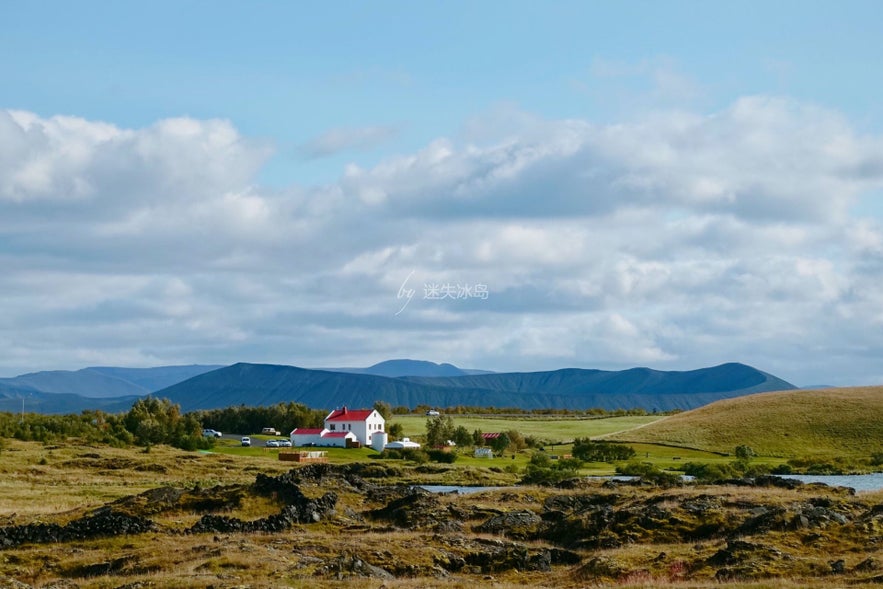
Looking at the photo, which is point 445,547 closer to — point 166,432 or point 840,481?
point 840,481

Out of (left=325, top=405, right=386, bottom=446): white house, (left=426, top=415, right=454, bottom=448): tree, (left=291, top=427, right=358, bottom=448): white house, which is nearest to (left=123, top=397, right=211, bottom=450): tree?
(left=291, top=427, right=358, bottom=448): white house

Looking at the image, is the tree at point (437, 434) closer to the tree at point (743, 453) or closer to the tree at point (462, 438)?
the tree at point (462, 438)

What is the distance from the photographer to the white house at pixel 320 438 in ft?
593

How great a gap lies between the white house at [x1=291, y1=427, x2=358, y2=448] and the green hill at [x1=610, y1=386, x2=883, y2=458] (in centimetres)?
5056

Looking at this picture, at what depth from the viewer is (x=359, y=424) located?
18588 centimetres

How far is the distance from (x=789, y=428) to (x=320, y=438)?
278 feet

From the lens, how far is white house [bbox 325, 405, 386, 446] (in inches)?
7264

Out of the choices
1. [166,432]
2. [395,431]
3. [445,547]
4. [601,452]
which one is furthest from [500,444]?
[445,547]

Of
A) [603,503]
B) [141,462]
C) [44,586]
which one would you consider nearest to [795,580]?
[44,586]

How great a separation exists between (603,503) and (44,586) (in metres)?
42.2

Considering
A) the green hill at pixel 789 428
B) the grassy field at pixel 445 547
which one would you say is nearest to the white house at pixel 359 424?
the green hill at pixel 789 428

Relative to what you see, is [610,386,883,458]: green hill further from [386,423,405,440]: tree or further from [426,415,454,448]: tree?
[386,423,405,440]: tree

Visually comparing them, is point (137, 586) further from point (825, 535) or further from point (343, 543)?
point (825, 535)

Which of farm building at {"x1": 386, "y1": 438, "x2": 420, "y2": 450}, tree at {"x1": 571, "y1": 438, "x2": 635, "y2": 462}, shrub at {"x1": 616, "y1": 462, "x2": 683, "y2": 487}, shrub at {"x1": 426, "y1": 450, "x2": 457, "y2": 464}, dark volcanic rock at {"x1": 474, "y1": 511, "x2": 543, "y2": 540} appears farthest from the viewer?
farm building at {"x1": 386, "y1": 438, "x2": 420, "y2": 450}
